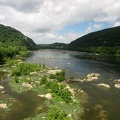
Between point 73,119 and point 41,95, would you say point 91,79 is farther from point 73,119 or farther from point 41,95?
point 73,119

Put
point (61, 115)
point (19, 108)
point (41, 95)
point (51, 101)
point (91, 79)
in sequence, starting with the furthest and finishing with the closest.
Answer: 1. point (91, 79)
2. point (41, 95)
3. point (51, 101)
4. point (19, 108)
5. point (61, 115)

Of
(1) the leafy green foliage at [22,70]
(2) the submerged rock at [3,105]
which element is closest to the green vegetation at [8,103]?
(2) the submerged rock at [3,105]

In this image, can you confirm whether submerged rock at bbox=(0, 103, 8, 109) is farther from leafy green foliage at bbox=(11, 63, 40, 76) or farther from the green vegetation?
leafy green foliage at bbox=(11, 63, 40, 76)

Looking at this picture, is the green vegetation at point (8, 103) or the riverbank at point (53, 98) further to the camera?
the green vegetation at point (8, 103)

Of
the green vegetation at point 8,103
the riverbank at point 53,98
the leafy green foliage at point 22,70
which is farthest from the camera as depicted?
the leafy green foliage at point 22,70

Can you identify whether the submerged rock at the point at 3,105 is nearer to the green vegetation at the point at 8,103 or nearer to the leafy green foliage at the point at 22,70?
the green vegetation at the point at 8,103

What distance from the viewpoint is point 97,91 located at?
164 feet

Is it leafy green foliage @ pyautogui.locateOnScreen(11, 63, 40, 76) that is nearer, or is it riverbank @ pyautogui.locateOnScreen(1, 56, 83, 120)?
riverbank @ pyautogui.locateOnScreen(1, 56, 83, 120)

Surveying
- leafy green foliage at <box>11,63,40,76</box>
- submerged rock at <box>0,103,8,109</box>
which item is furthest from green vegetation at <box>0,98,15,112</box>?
leafy green foliage at <box>11,63,40,76</box>

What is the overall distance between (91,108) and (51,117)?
11007 mm

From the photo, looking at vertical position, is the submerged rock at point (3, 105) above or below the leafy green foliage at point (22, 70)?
below

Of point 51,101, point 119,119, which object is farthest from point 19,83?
point 119,119

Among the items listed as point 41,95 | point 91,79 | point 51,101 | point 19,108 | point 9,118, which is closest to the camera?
point 9,118

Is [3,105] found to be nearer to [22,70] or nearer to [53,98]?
[53,98]
